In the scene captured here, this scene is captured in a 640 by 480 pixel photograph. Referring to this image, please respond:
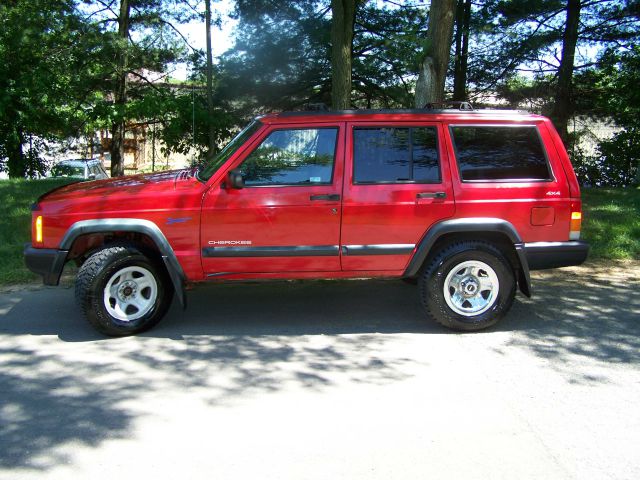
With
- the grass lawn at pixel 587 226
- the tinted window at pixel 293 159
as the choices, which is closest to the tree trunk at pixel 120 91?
the grass lawn at pixel 587 226

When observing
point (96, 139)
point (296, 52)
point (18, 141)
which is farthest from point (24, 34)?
point (296, 52)

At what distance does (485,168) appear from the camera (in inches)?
208

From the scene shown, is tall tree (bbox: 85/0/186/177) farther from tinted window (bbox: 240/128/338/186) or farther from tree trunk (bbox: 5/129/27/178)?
tinted window (bbox: 240/128/338/186)

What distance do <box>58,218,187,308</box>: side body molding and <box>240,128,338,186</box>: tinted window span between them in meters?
0.88

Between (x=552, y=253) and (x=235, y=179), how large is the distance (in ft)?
9.45

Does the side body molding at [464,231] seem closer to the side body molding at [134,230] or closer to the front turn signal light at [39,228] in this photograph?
the side body molding at [134,230]

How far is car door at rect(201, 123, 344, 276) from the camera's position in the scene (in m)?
5.03

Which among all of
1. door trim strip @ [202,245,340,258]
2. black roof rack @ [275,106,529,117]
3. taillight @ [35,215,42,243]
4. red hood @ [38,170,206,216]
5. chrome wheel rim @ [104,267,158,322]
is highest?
black roof rack @ [275,106,529,117]

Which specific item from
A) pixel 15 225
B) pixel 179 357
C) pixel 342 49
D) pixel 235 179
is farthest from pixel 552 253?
pixel 15 225

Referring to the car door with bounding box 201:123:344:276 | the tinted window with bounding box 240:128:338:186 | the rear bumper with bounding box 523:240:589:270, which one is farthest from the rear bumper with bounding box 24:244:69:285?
the rear bumper with bounding box 523:240:589:270

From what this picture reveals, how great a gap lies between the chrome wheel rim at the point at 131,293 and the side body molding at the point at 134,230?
273 millimetres

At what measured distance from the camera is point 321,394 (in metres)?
3.96

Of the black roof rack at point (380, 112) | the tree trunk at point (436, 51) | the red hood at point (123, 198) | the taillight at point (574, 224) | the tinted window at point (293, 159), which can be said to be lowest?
the taillight at point (574, 224)

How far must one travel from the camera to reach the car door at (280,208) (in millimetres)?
5031
